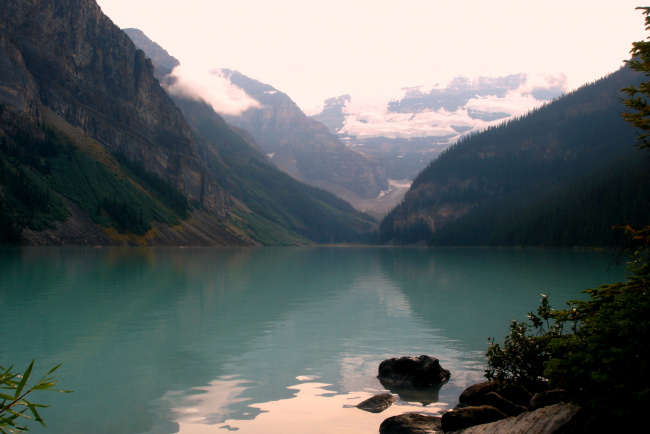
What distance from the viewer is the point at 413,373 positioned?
24.2m

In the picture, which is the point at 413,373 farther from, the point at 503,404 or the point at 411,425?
the point at 411,425

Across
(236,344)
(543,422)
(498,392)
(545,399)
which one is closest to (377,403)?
(498,392)

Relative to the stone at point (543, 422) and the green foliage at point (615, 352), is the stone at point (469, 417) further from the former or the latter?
the green foliage at point (615, 352)

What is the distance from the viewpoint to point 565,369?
1214 cm

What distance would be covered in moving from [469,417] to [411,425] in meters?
2.01

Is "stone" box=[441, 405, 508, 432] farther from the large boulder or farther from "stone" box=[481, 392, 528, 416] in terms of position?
the large boulder

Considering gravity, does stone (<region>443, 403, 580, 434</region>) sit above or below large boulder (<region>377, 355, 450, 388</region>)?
above

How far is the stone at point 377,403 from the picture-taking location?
20.3 metres

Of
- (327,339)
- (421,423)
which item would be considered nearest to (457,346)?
(327,339)

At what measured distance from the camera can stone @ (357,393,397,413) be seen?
2028cm

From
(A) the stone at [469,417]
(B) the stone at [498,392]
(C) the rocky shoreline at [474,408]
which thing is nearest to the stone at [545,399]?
(C) the rocky shoreline at [474,408]

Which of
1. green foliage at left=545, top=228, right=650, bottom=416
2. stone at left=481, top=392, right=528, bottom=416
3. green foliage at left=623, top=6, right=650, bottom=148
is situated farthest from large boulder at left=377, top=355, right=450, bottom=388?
green foliage at left=623, top=6, right=650, bottom=148

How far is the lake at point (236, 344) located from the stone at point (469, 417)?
2.81 m

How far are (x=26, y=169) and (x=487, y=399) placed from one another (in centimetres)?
20668
